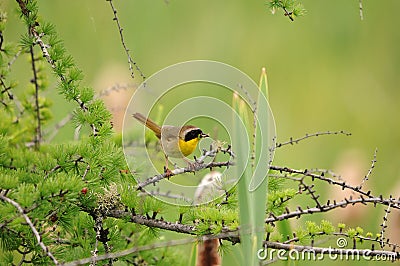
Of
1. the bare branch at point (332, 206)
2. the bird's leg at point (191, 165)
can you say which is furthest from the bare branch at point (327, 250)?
the bird's leg at point (191, 165)

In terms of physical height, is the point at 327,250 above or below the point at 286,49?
below

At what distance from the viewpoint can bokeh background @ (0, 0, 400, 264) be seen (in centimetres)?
365

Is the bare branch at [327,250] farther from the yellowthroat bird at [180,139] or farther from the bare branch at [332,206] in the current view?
the yellowthroat bird at [180,139]

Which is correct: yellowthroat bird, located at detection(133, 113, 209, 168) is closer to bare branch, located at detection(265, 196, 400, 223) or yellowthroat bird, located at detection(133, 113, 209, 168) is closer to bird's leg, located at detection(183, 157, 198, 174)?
bird's leg, located at detection(183, 157, 198, 174)

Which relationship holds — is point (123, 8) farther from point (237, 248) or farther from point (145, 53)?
point (237, 248)

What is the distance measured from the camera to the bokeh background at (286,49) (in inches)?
144

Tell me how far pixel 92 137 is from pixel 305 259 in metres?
0.57

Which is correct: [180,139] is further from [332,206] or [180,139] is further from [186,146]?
[332,206]

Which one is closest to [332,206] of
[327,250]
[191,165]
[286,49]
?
[327,250]

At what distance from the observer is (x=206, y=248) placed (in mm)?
1604

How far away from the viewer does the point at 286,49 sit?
13.0 feet

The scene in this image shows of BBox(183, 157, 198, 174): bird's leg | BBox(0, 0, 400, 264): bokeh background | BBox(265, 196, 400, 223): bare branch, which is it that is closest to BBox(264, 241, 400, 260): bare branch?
BBox(265, 196, 400, 223): bare branch

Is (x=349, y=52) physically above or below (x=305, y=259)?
above

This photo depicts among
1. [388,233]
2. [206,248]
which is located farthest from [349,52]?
[206,248]
